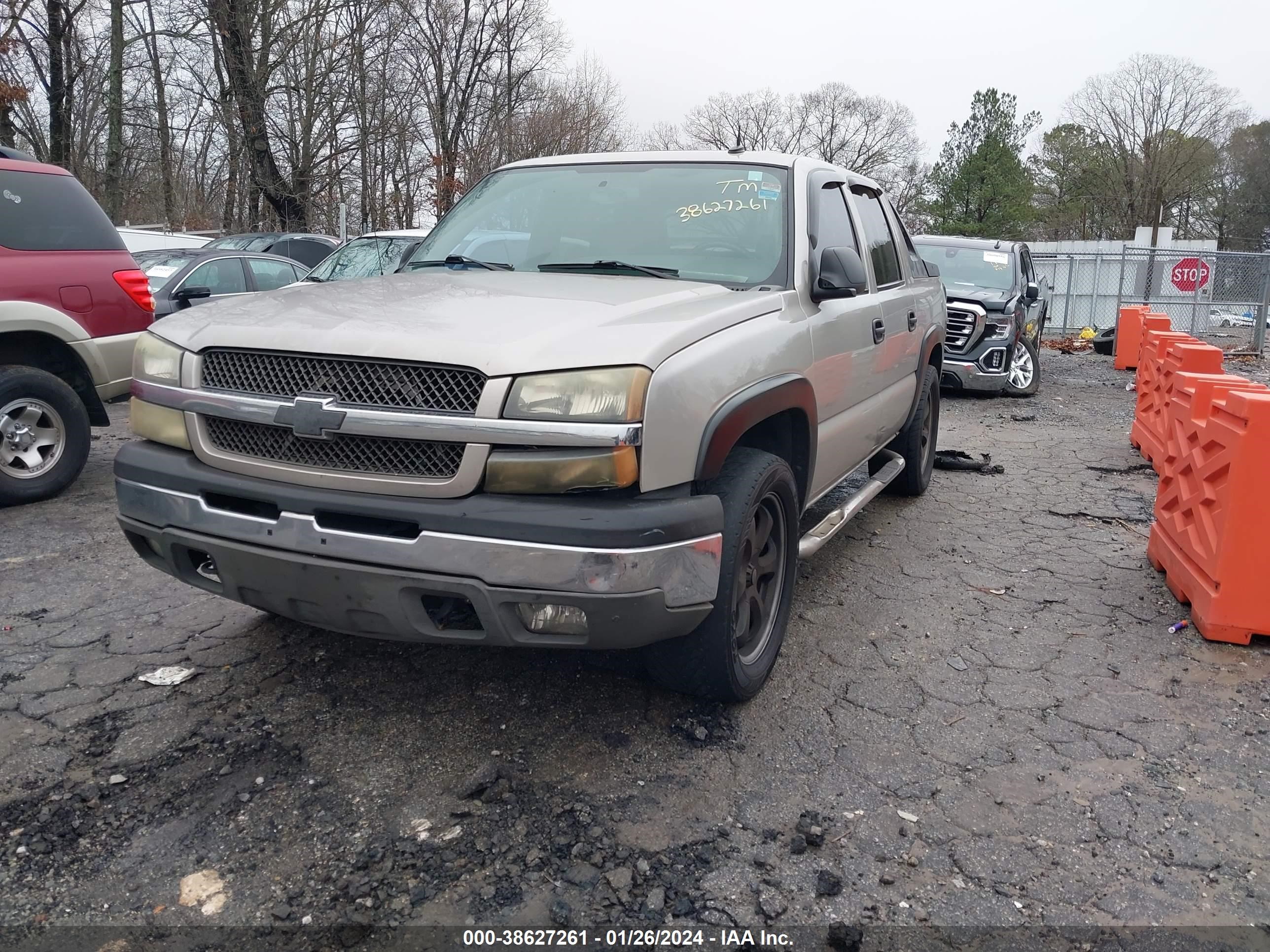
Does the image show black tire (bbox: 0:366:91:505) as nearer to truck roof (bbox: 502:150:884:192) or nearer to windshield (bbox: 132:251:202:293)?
truck roof (bbox: 502:150:884:192)

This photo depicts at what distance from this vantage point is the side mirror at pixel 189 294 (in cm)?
894

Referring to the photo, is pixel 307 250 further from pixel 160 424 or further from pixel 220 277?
pixel 160 424

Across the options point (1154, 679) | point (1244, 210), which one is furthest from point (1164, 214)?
point (1154, 679)

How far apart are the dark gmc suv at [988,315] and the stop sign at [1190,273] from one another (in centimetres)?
722

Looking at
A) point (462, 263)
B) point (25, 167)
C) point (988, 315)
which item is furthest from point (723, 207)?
point (988, 315)

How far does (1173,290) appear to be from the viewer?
62.1 feet

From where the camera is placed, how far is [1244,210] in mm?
50312

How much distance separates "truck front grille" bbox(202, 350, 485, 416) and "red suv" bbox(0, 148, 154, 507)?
3.64 meters

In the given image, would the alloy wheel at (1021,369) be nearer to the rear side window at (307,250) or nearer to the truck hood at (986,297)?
the truck hood at (986,297)

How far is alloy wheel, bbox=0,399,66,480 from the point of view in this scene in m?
5.65

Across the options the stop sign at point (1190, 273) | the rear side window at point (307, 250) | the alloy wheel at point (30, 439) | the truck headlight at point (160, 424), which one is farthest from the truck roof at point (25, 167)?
the stop sign at point (1190, 273)

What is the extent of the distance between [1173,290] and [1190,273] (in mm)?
938

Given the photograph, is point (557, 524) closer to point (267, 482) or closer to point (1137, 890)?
point (267, 482)

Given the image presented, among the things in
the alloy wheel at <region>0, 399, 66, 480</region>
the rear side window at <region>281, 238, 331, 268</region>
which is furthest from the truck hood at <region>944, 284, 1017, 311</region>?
the rear side window at <region>281, 238, 331, 268</region>
